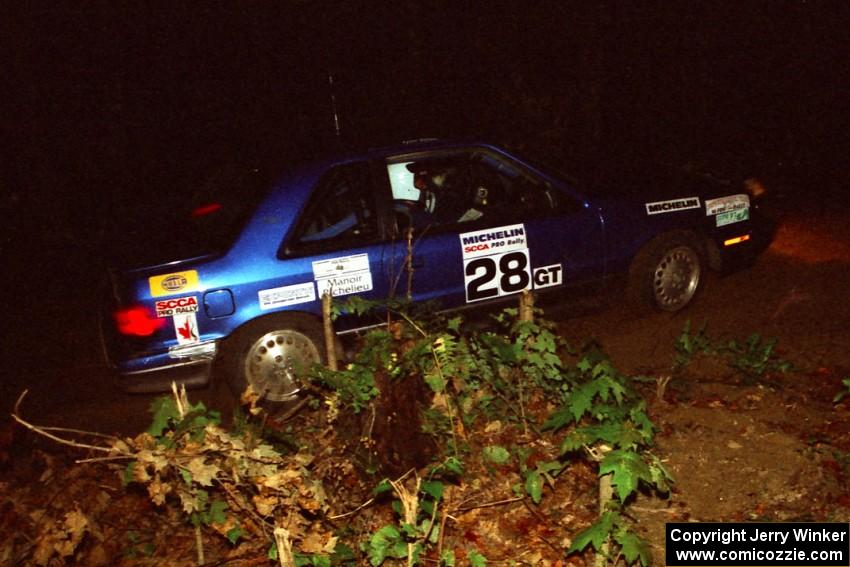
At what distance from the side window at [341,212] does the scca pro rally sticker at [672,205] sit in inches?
86.0

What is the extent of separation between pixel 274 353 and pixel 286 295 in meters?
0.40

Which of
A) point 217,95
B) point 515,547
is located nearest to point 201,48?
point 217,95

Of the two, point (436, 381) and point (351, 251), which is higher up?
point (351, 251)

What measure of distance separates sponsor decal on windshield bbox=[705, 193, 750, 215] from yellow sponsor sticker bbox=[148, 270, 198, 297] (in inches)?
154

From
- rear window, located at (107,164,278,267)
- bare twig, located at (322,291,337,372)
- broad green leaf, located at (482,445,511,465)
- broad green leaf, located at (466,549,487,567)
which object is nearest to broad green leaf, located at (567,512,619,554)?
broad green leaf, located at (466,549,487,567)

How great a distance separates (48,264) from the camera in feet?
31.6

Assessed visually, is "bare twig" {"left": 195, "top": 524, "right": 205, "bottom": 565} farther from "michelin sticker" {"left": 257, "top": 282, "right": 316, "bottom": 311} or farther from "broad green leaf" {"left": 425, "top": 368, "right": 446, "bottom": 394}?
"michelin sticker" {"left": 257, "top": 282, "right": 316, "bottom": 311}

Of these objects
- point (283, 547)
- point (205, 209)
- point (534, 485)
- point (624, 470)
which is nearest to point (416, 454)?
point (534, 485)

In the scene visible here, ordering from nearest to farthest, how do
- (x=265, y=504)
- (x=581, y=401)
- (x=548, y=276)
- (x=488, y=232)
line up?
1. (x=265, y=504)
2. (x=581, y=401)
3. (x=488, y=232)
4. (x=548, y=276)

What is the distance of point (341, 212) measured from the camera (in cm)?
473

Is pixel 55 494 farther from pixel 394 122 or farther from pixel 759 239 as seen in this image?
pixel 394 122

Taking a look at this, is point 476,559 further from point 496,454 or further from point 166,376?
point 166,376

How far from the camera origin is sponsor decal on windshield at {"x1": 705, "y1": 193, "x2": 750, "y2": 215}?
18.5 ft

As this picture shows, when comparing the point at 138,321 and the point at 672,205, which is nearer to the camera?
the point at 138,321
